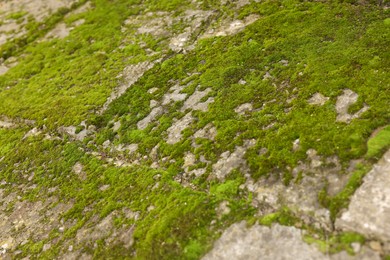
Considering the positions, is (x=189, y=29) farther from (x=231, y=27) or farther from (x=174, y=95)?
(x=174, y=95)

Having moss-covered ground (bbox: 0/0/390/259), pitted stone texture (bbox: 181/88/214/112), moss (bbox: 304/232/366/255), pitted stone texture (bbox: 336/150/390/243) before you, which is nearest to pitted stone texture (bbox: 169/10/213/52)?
moss-covered ground (bbox: 0/0/390/259)

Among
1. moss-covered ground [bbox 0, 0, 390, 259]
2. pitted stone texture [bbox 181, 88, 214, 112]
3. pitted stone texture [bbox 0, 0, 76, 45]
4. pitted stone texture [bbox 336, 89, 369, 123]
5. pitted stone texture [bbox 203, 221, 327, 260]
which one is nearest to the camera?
pitted stone texture [bbox 203, 221, 327, 260]

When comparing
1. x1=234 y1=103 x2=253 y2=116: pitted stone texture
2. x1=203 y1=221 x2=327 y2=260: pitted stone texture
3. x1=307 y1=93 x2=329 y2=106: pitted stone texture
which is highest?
x1=307 y1=93 x2=329 y2=106: pitted stone texture

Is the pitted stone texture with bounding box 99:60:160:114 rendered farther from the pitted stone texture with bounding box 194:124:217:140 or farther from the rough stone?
the pitted stone texture with bounding box 194:124:217:140

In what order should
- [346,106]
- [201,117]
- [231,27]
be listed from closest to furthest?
[346,106] → [201,117] → [231,27]

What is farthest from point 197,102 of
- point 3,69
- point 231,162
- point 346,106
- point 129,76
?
point 3,69

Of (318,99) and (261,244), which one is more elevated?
(318,99)
